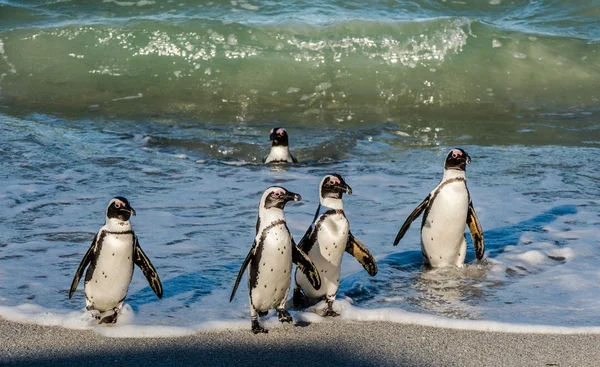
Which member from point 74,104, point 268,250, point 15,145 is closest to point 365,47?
point 74,104

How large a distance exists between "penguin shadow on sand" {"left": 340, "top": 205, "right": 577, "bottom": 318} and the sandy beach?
1.50 ft

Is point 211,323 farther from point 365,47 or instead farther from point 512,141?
point 365,47

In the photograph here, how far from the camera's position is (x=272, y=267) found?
4945 millimetres

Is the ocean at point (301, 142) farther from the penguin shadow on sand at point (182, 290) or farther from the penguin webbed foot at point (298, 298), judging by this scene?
the penguin webbed foot at point (298, 298)

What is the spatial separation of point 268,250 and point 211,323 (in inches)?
17.7

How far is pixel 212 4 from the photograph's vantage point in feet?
55.4

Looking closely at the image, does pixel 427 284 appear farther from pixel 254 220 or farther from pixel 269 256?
pixel 254 220

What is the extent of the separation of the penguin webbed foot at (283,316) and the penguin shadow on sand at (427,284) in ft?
1.78

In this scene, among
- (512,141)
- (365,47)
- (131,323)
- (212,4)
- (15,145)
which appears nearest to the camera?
(131,323)

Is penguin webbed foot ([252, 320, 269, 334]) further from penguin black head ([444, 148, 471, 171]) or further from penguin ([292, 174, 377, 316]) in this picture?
penguin black head ([444, 148, 471, 171])

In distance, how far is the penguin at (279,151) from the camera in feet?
31.4

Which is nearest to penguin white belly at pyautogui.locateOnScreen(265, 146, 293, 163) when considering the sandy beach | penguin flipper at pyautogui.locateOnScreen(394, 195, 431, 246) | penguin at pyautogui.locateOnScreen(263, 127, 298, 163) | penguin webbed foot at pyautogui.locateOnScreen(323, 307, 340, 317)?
penguin at pyautogui.locateOnScreen(263, 127, 298, 163)

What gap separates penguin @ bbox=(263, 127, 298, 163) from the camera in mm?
9586

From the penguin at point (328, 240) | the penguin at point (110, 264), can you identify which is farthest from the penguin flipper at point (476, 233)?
the penguin at point (110, 264)
